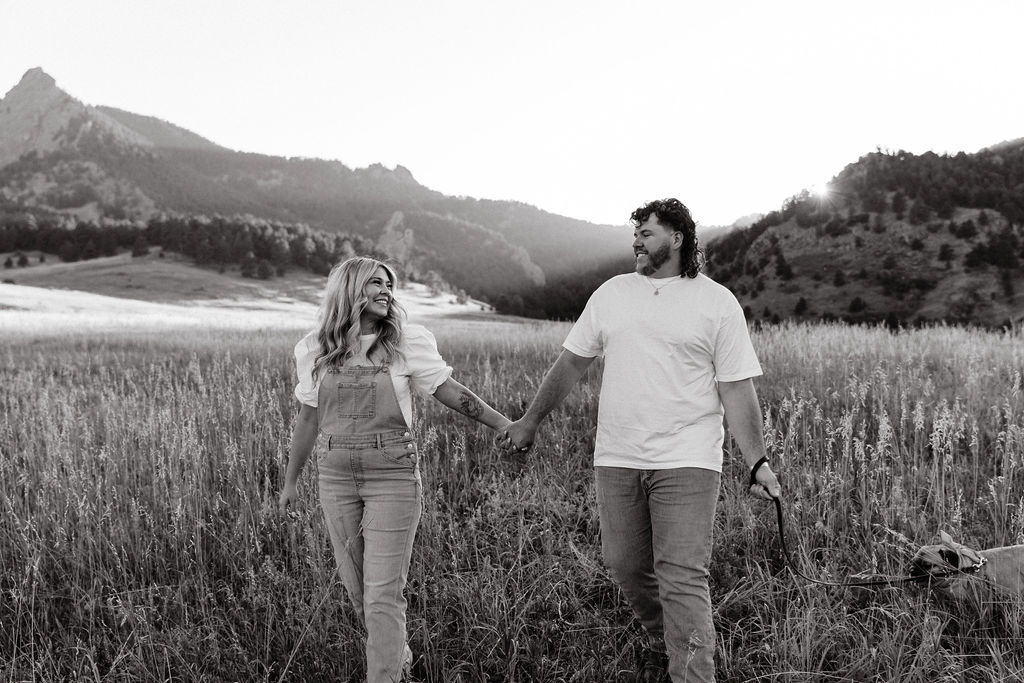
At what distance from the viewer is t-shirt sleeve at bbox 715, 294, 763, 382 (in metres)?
2.93

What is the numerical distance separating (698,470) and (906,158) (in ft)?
191

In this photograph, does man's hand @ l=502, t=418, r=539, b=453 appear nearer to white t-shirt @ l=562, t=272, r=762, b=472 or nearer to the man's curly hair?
white t-shirt @ l=562, t=272, r=762, b=472

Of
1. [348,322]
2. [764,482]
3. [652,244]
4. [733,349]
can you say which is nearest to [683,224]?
[652,244]

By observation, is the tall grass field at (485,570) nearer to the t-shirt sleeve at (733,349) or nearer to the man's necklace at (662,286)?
the t-shirt sleeve at (733,349)

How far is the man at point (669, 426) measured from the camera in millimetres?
2830

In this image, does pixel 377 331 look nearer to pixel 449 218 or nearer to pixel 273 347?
pixel 273 347

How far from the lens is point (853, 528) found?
433 centimetres

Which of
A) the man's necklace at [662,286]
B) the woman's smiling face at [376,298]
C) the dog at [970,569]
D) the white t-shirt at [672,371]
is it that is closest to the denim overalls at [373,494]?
the woman's smiling face at [376,298]

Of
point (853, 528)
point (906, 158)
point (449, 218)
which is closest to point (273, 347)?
point (853, 528)

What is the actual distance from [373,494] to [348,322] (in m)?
0.82

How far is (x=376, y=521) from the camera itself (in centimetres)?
286

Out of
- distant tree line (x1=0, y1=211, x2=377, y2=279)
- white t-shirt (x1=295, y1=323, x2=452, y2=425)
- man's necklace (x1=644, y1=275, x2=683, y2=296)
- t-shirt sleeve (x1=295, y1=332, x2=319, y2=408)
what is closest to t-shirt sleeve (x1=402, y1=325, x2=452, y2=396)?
white t-shirt (x1=295, y1=323, x2=452, y2=425)

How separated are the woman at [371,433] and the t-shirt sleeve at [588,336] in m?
0.69

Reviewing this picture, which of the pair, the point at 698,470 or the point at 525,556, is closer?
the point at 698,470
